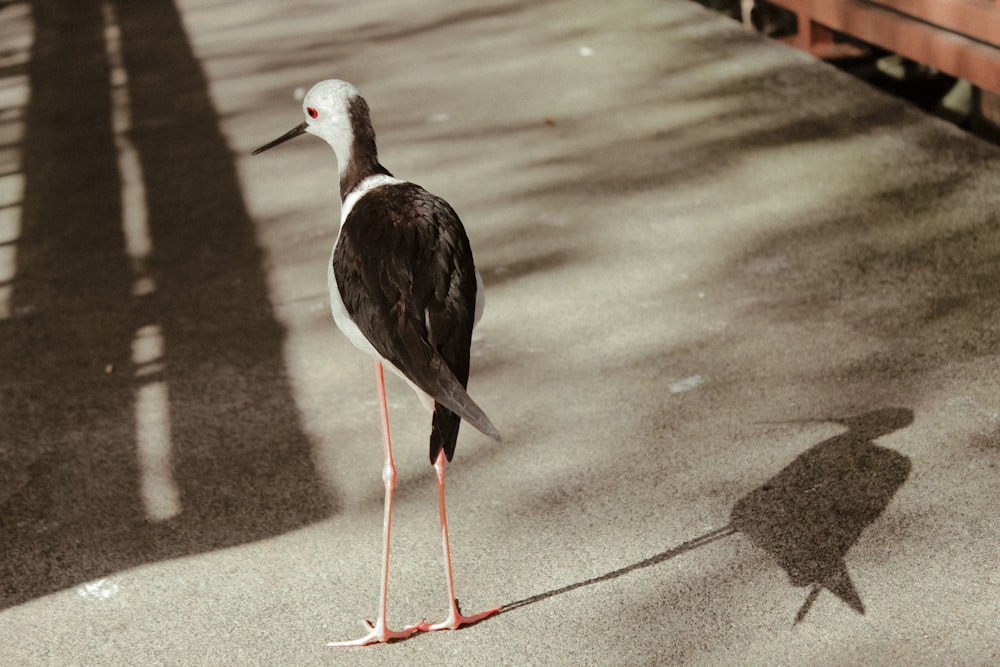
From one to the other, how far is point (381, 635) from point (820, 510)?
0.88m

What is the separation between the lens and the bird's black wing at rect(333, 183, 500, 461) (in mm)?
1886

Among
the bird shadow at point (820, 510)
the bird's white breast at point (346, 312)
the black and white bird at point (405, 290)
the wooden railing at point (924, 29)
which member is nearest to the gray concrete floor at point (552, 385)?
the bird shadow at point (820, 510)

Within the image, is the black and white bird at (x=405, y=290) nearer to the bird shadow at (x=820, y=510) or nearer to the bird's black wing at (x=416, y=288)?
the bird's black wing at (x=416, y=288)

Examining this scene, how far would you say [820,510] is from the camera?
228cm

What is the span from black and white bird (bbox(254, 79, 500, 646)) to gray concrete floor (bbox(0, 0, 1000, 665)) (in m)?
0.31

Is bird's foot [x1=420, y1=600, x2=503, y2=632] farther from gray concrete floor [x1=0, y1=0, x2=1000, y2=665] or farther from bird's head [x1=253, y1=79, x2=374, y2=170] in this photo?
bird's head [x1=253, y1=79, x2=374, y2=170]

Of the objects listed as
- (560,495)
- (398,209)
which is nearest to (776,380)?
(560,495)

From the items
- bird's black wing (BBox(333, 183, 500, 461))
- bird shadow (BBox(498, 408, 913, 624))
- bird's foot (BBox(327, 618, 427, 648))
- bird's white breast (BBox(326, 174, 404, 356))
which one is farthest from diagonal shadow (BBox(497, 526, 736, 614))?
bird's white breast (BBox(326, 174, 404, 356))

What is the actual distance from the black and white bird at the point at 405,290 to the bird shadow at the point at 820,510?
0.42 m

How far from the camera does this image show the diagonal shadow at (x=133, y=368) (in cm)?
246

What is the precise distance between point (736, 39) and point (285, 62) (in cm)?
214

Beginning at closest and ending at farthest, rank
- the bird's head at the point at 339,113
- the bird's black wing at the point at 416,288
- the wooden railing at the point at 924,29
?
the bird's black wing at the point at 416,288 → the bird's head at the point at 339,113 → the wooden railing at the point at 924,29

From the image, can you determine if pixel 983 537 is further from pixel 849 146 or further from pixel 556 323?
pixel 849 146

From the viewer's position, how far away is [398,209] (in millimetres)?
2068
